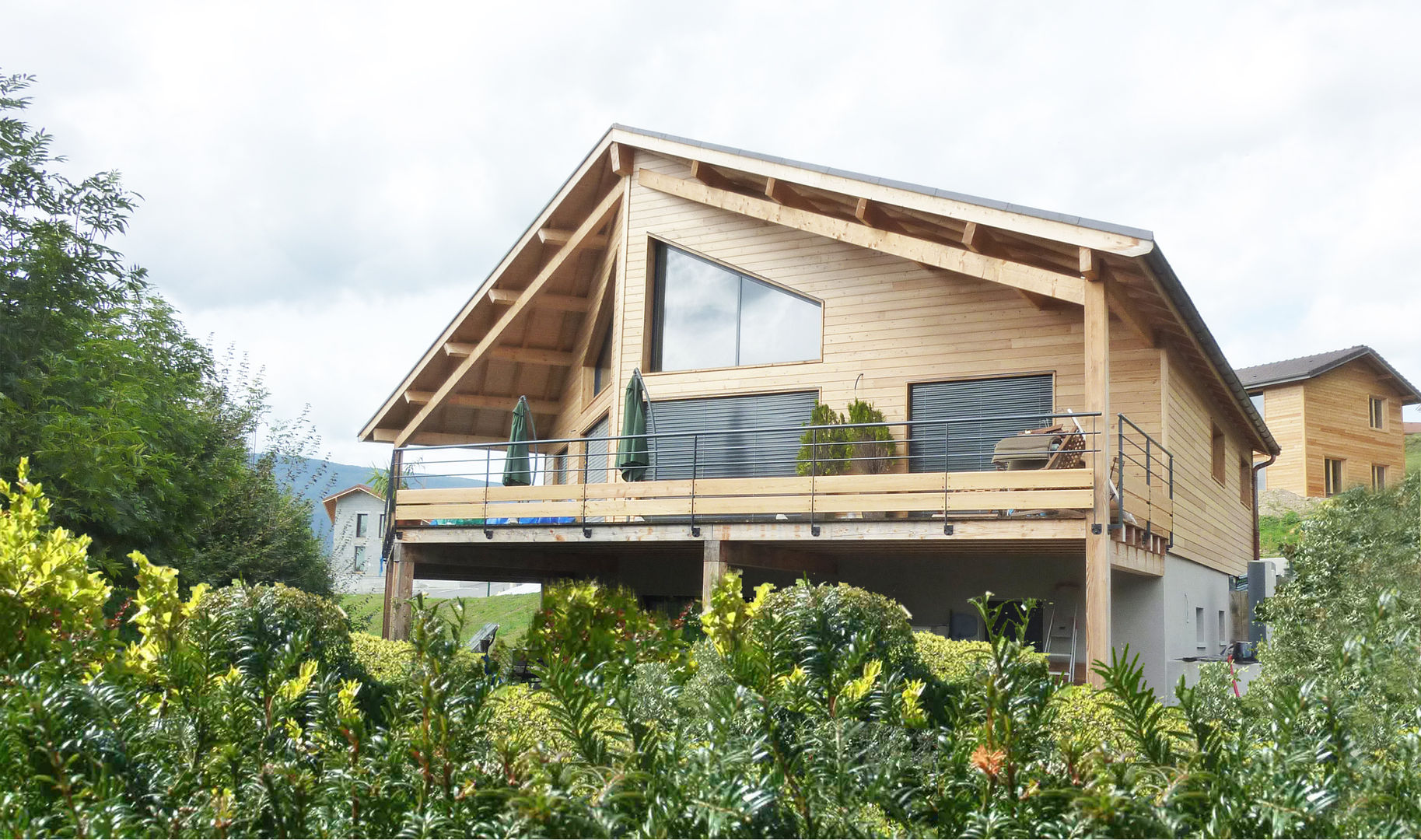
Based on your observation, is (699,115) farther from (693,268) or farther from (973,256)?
(973,256)

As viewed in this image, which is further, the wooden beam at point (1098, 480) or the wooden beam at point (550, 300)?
the wooden beam at point (550, 300)

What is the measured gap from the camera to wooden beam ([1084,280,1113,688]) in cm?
1003

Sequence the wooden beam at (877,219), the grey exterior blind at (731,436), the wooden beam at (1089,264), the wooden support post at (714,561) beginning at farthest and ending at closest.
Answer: the grey exterior blind at (731,436) < the wooden beam at (877,219) < the wooden support post at (714,561) < the wooden beam at (1089,264)

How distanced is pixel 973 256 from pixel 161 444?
39.1 feet

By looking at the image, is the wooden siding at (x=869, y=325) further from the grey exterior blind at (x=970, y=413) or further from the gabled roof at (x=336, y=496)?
the gabled roof at (x=336, y=496)

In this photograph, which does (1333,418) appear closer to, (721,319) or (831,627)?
(831,627)

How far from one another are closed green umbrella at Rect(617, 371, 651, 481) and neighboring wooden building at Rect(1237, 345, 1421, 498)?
23.5 feet

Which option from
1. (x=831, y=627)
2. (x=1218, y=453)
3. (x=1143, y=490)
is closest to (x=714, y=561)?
(x=1143, y=490)

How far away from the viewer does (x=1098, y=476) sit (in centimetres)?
1050

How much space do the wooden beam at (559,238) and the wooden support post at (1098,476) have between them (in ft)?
27.5

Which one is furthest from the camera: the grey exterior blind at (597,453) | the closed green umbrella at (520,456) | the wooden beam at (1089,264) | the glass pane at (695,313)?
the grey exterior blind at (597,453)

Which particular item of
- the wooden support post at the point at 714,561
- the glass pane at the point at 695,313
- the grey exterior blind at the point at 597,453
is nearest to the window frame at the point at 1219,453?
the glass pane at the point at 695,313

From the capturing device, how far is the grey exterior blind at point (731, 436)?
14250mm

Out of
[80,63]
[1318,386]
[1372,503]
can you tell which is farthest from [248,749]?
[1318,386]
